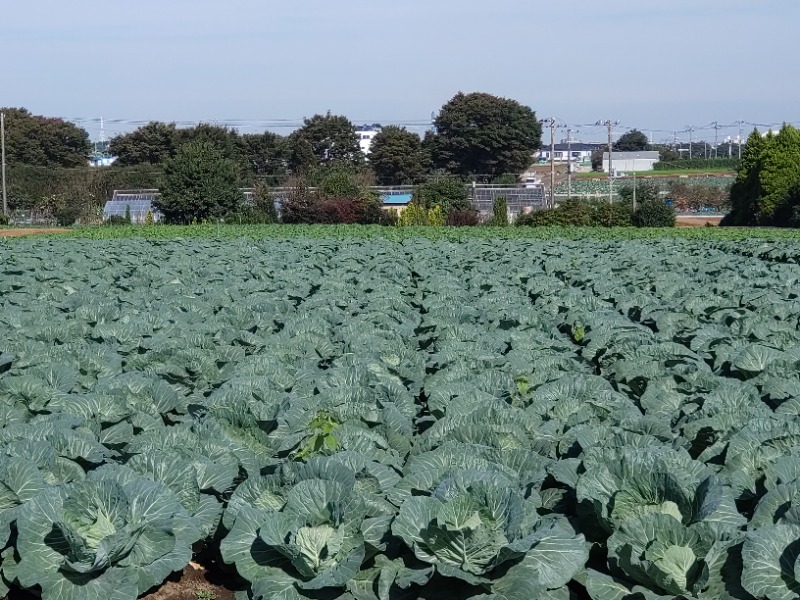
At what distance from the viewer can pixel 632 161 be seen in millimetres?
125625

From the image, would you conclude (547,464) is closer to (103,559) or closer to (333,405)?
(333,405)

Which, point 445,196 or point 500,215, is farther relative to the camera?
point 445,196

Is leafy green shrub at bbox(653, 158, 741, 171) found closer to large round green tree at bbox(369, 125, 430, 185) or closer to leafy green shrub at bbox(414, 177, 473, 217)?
large round green tree at bbox(369, 125, 430, 185)

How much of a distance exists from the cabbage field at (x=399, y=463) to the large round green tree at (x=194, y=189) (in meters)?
44.4

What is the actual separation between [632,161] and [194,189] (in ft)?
279

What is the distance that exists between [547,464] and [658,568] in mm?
1008

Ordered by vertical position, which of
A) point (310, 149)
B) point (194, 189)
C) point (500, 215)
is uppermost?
point (310, 149)

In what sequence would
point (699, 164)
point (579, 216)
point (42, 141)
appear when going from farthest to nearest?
point (699, 164), point (42, 141), point (579, 216)

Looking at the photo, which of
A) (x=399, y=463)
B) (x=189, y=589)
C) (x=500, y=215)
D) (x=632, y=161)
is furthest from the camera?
(x=632, y=161)

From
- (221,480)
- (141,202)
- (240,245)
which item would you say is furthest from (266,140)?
(221,480)

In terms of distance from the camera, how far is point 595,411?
5473mm

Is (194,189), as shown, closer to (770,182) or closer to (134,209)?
(134,209)

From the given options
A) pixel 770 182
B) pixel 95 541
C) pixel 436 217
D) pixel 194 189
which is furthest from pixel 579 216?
pixel 95 541

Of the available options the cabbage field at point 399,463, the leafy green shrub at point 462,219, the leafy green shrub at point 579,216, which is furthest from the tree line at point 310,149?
the cabbage field at point 399,463
